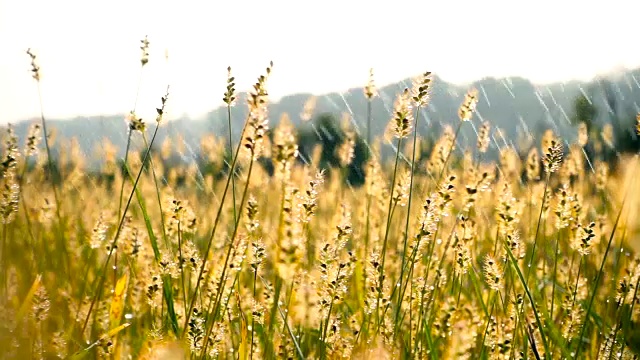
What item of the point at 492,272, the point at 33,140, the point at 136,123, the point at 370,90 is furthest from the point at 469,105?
the point at 33,140

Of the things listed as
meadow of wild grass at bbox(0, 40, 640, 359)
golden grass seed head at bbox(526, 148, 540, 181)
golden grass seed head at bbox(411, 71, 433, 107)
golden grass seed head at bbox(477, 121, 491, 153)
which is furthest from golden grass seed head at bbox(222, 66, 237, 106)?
golden grass seed head at bbox(526, 148, 540, 181)

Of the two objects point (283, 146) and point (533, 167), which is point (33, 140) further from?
point (533, 167)

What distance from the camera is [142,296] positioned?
2221mm

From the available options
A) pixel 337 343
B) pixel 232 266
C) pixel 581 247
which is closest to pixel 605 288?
pixel 581 247

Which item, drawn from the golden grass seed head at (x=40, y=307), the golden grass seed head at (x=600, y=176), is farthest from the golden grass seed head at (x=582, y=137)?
the golden grass seed head at (x=40, y=307)

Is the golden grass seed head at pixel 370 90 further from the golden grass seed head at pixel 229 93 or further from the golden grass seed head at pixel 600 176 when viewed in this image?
the golden grass seed head at pixel 600 176

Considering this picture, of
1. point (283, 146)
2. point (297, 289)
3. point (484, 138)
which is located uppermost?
point (283, 146)

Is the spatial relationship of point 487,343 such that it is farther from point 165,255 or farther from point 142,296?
point 142,296

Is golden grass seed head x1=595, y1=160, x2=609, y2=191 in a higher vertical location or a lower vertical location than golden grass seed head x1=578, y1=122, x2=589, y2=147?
lower

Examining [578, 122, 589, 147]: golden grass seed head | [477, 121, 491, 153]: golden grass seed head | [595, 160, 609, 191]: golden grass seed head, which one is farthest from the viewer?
[578, 122, 589, 147]: golden grass seed head

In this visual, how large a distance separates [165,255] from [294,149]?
648 mm

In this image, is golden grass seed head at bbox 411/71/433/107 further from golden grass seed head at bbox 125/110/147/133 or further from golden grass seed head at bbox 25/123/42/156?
golden grass seed head at bbox 25/123/42/156

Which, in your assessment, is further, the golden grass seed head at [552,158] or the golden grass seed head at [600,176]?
the golden grass seed head at [600,176]

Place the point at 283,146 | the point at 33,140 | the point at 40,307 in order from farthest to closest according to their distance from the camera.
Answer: the point at 33,140
the point at 40,307
the point at 283,146
